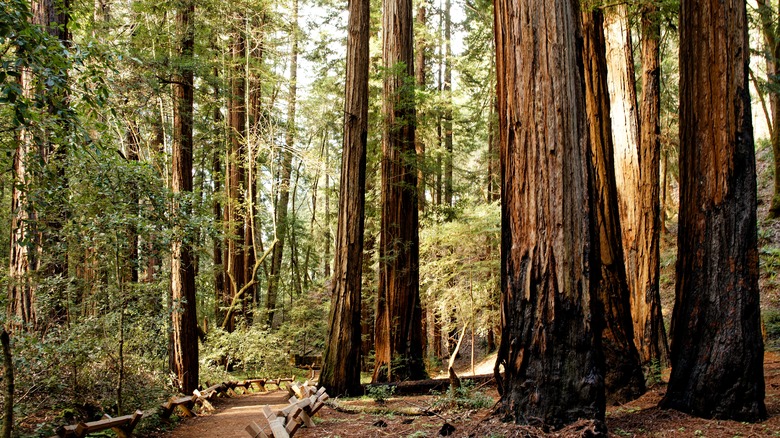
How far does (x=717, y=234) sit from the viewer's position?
16.1ft

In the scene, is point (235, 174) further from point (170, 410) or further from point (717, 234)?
point (717, 234)

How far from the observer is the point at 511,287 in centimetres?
435

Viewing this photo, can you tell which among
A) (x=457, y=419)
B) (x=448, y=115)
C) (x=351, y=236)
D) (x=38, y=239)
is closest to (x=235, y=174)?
(x=351, y=236)

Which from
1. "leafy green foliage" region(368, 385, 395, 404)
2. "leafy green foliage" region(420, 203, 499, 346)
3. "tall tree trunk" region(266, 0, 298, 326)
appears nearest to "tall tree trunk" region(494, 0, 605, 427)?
"leafy green foliage" region(368, 385, 395, 404)

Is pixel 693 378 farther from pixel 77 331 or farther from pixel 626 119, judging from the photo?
pixel 77 331

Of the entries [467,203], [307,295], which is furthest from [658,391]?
[307,295]

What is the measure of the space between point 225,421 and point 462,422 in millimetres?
5615

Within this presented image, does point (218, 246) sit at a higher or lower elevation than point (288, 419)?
higher

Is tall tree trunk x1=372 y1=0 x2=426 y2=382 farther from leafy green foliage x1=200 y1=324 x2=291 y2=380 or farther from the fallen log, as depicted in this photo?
leafy green foliage x1=200 y1=324 x2=291 y2=380

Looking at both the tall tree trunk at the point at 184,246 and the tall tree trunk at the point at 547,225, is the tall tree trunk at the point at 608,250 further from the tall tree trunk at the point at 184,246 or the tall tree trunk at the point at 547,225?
the tall tree trunk at the point at 184,246

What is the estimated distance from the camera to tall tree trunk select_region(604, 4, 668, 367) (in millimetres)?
8070

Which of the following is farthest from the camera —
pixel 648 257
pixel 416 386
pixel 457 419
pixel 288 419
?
pixel 416 386

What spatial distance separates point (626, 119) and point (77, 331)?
843 centimetres

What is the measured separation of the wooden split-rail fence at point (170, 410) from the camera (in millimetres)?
5519
